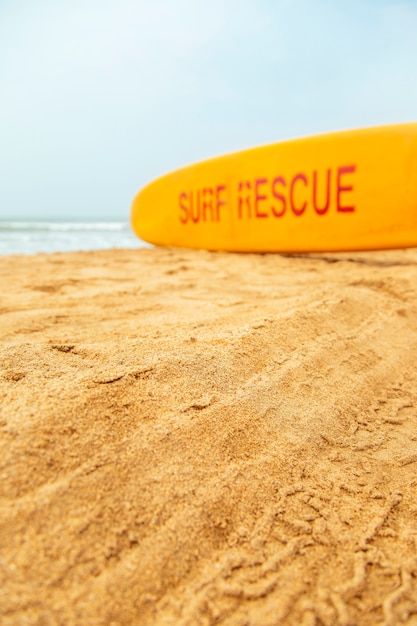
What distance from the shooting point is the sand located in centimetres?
51

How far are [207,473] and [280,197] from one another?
230 cm

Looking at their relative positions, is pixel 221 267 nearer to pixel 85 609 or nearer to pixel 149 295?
pixel 149 295

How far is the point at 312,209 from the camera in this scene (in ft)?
8.50

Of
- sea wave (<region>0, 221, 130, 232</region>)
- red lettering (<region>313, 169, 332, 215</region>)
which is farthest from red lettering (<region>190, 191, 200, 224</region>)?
sea wave (<region>0, 221, 130, 232</region>)

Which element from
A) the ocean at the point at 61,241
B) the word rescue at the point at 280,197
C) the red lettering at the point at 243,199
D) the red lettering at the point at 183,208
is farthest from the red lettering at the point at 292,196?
the ocean at the point at 61,241

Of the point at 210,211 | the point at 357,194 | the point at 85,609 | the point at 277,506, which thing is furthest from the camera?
the point at 210,211

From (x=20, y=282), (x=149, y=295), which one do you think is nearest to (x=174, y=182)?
(x=20, y=282)

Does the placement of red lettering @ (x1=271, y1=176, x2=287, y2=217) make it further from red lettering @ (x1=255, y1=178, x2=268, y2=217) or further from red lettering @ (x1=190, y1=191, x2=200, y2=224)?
red lettering @ (x1=190, y1=191, x2=200, y2=224)

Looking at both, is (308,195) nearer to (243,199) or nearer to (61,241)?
(243,199)

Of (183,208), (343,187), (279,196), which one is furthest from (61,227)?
(343,187)

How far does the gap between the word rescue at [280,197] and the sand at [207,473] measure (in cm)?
149

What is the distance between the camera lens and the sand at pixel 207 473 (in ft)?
1.66

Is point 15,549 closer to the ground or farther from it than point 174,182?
closer to the ground

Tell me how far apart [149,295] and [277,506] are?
109 centimetres
